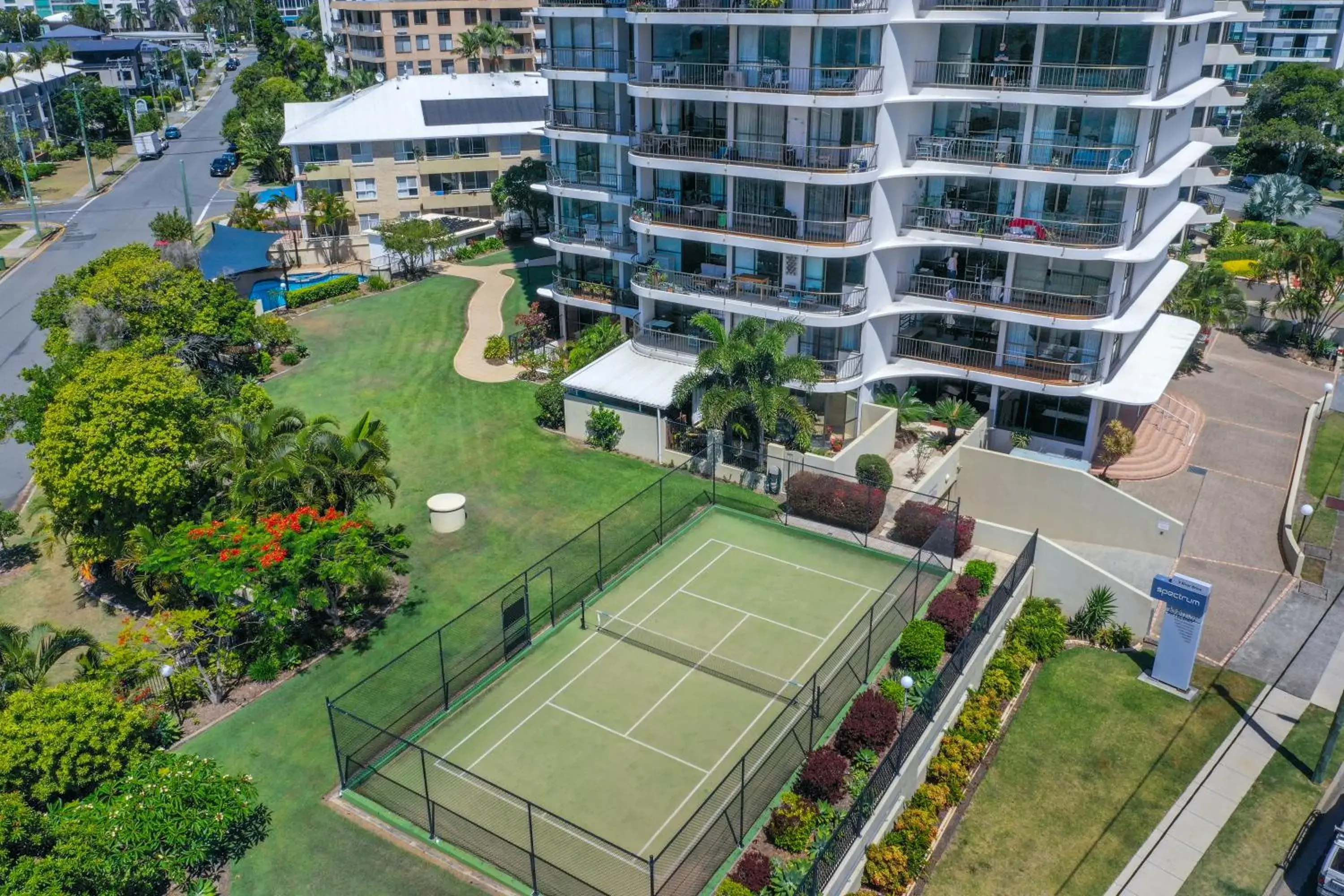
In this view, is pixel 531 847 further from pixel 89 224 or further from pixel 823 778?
pixel 89 224

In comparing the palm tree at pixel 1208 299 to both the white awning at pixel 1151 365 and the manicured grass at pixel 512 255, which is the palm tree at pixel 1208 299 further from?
the manicured grass at pixel 512 255

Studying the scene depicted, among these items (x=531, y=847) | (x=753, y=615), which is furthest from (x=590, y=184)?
(x=531, y=847)

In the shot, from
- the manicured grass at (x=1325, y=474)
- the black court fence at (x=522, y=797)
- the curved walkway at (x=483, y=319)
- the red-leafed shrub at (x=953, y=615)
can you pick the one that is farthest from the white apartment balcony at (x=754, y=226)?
the manicured grass at (x=1325, y=474)

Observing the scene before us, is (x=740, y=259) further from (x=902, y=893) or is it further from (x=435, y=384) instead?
(x=902, y=893)

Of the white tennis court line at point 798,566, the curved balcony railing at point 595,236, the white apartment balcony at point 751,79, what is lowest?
the white tennis court line at point 798,566


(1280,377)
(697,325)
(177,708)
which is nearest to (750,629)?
(697,325)

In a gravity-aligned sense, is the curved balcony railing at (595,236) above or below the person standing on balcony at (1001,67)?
below

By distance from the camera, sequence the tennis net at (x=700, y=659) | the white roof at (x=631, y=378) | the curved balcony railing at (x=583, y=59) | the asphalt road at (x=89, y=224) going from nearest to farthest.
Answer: the tennis net at (x=700, y=659), the white roof at (x=631, y=378), the curved balcony railing at (x=583, y=59), the asphalt road at (x=89, y=224)
